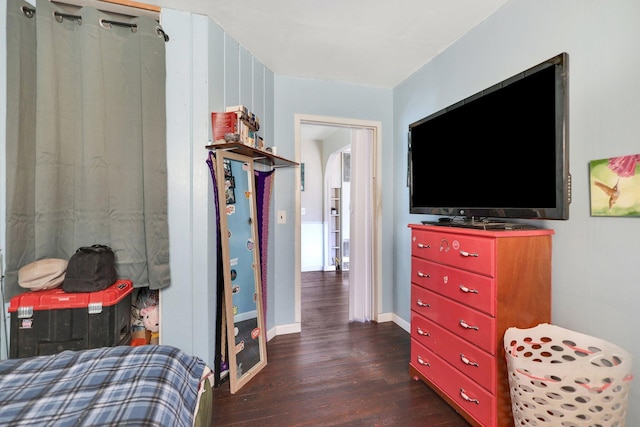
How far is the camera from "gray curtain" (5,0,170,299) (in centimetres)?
162

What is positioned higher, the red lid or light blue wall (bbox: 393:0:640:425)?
light blue wall (bbox: 393:0:640:425)

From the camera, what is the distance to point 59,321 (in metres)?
1.55

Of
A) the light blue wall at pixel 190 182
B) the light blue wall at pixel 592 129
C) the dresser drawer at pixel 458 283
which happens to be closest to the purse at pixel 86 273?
the light blue wall at pixel 190 182

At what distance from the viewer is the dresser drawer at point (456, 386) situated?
1438 millimetres

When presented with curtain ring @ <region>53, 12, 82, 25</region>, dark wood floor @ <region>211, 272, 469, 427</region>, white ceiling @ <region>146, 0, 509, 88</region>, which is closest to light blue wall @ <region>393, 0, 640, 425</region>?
white ceiling @ <region>146, 0, 509, 88</region>

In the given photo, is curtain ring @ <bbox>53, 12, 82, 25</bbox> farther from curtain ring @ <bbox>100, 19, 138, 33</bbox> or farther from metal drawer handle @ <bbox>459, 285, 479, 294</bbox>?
metal drawer handle @ <bbox>459, 285, 479, 294</bbox>

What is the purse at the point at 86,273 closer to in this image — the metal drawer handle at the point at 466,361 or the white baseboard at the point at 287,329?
the white baseboard at the point at 287,329

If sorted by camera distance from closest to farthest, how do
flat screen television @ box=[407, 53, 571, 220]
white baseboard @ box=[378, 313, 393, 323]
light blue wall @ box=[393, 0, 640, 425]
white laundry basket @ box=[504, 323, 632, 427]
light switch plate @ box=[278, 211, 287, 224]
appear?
white laundry basket @ box=[504, 323, 632, 427], light blue wall @ box=[393, 0, 640, 425], flat screen television @ box=[407, 53, 571, 220], light switch plate @ box=[278, 211, 287, 224], white baseboard @ box=[378, 313, 393, 323]

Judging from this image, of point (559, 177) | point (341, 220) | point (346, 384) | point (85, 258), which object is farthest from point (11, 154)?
point (341, 220)

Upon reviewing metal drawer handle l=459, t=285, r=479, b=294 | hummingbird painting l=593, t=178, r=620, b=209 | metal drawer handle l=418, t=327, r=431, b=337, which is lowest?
metal drawer handle l=418, t=327, r=431, b=337

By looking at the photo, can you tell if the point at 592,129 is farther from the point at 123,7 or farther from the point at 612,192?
the point at 123,7

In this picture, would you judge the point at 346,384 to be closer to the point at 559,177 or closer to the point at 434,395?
the point at 434,395

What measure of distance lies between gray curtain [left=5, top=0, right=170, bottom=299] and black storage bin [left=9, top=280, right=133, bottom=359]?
0.22 m

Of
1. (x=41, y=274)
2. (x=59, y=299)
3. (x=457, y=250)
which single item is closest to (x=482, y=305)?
(x=457, y=250)
